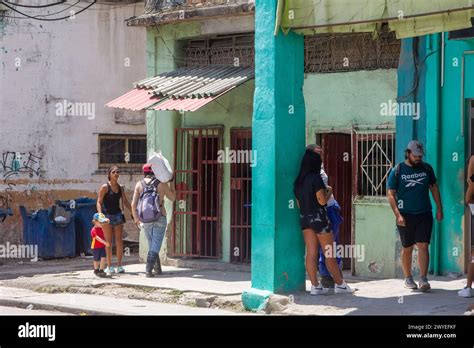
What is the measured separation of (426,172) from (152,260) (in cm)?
479

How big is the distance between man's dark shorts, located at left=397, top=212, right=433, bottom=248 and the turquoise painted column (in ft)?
4.27

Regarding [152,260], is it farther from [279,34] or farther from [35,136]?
Result: [35,136]

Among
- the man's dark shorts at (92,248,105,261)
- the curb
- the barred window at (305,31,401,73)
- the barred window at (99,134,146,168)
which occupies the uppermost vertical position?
the barred window at (305,31,401,73)

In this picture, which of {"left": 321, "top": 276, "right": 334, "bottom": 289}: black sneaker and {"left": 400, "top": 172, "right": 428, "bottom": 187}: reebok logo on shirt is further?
{"left": 321, "top": 276, "right": 334, "bottom": 289}: black sneaker

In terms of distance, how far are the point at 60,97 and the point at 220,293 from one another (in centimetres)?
1052

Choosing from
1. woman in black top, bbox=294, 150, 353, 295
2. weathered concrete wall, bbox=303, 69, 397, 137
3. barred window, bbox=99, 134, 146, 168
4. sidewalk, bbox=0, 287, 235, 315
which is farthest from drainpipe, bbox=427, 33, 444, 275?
barred window, bbox=99, 134, 146, 168

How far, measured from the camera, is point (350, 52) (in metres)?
15.7

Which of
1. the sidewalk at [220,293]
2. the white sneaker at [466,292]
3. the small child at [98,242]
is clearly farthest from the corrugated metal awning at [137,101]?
the white sneaker at [466,292]

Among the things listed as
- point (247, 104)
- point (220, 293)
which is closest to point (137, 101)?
point (247, 104)

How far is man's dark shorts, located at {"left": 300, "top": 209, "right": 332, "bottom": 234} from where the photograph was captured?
12570 millimetres

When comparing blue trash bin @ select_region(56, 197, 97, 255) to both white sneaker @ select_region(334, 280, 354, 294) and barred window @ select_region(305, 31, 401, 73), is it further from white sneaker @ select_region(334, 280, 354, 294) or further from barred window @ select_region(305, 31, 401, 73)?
white sneaker @ select_region(334, 280, 354, 294)

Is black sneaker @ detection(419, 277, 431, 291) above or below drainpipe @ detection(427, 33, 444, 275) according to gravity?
below

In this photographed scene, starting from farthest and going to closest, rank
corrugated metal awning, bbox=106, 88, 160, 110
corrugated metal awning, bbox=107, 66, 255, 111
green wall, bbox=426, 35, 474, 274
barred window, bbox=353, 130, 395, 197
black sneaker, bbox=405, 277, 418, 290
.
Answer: corrugated metal awning, bbox=106, 88, 160, 110
corrugated metal awning, bbox=107, 66, 255, 111
barred window, bbox=353, 130, 395, 197
green wall, bbox=426, 35, 474, 274
black sneaker, bbox=405, 277, 418, 290

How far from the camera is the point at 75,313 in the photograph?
1296 centimetres
